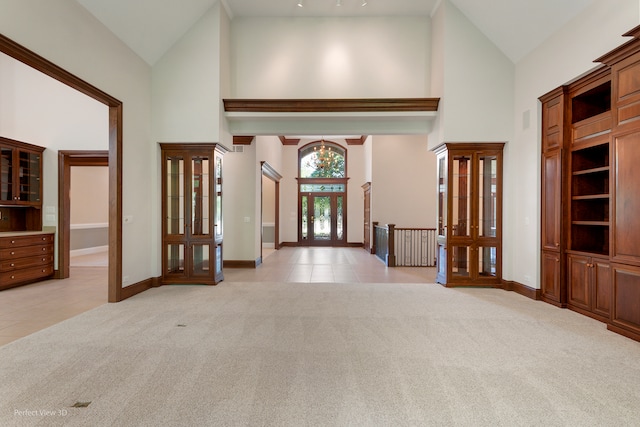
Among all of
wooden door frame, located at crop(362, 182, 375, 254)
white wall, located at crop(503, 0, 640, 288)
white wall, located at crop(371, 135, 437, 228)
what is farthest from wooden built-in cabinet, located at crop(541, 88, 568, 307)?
wooden door frame, located at crop(362, 182, 375, 254)

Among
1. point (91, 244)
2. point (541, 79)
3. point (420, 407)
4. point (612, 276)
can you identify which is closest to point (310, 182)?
point (91, 244)

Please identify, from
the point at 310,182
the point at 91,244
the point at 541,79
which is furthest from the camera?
the point at 310,182

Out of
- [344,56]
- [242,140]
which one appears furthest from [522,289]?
[242,140]

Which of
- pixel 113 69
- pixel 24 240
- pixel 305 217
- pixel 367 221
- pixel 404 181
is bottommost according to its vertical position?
pixel 24 240

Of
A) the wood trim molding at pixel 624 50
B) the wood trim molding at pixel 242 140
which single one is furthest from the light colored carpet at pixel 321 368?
the wood trim molding at pixel 242 140

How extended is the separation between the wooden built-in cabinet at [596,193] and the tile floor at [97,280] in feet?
8.39

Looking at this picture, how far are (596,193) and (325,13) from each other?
5.73 meters

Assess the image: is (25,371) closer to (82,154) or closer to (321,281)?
(321,281)

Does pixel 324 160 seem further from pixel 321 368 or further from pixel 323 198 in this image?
pixel 321 368

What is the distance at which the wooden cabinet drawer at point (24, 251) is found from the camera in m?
6.00

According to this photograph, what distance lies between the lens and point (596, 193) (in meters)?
5.13

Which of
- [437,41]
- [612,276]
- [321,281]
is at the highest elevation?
[437,41]

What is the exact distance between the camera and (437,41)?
21.7 ft

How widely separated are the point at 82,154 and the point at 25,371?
5418mm
